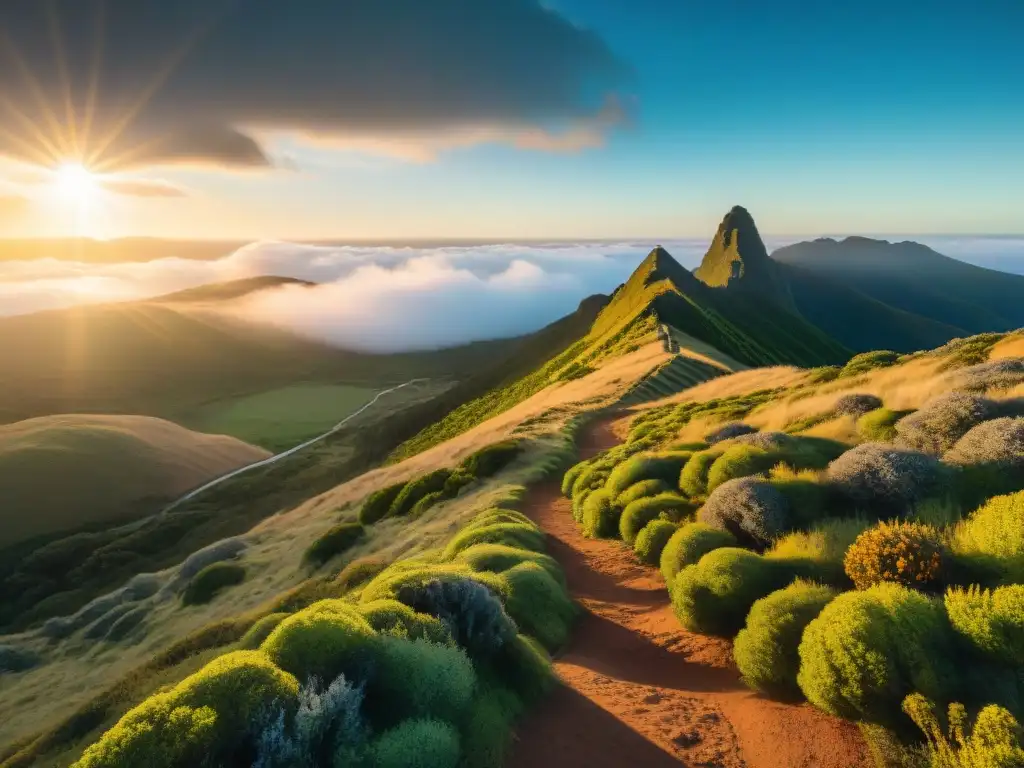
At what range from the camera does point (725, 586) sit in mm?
11617

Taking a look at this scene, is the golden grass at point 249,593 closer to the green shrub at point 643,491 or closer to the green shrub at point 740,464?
the green shrub at point 643,491

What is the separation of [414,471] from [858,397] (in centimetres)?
3728

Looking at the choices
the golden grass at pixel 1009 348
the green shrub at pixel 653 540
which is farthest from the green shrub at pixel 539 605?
the golden grass at pixel 1009 348

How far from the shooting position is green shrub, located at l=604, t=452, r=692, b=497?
21.1 metres

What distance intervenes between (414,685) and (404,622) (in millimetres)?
1698

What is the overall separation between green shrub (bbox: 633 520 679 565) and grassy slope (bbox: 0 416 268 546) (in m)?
115

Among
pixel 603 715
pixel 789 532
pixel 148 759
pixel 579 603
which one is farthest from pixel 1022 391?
pixel 148 759

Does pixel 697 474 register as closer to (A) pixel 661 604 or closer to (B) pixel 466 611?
(A) pixel 661 604

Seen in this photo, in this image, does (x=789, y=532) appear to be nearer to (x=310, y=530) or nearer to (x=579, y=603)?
(x=579, y=603)

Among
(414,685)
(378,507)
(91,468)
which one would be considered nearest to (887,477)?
(414,685)

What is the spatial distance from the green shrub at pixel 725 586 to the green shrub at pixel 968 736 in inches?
138

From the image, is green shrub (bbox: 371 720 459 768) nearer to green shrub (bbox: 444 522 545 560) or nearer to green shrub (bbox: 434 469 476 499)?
green shrub (bbox: 444 522 545 560)

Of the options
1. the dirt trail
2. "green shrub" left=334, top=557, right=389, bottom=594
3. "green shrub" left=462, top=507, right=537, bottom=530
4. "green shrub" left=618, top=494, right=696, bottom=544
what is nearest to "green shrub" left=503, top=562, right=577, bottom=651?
the dirt trail

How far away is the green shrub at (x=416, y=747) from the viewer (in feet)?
21.2
